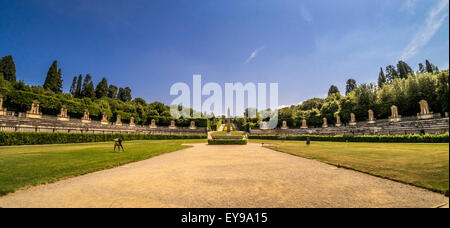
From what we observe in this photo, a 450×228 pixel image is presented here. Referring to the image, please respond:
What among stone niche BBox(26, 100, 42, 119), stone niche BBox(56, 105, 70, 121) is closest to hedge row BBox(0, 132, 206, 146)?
stone niche BBox(26, 100, 42, 119)

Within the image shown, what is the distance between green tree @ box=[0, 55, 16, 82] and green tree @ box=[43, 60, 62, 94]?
311 inches

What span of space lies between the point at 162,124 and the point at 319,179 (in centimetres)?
6939

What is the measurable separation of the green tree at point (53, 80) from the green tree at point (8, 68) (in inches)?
311

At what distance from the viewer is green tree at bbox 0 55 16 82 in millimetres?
56375

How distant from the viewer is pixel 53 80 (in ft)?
216

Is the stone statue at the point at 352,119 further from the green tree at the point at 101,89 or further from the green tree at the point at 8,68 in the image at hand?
the green tree at the point at 8,68

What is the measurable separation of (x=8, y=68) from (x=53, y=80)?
10800 millimetres

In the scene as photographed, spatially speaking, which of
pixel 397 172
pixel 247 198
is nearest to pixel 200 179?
pixel 247 198

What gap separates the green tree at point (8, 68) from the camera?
185ft

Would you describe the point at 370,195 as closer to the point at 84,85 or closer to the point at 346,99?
the point at 346,99

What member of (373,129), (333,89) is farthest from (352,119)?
(333,89)

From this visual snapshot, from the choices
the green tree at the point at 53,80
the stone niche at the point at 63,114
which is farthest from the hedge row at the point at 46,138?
the green tree at the point at 53,80
